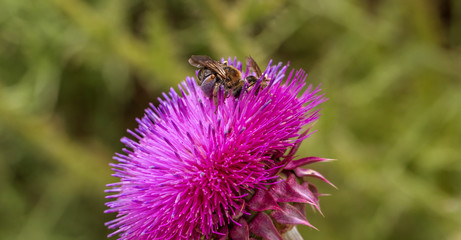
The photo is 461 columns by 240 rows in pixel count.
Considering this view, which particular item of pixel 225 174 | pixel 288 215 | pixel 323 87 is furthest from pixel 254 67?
pixel 323 87

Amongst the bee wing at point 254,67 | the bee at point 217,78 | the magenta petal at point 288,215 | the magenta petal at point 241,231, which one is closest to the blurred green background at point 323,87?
the bee wing at point 254,67

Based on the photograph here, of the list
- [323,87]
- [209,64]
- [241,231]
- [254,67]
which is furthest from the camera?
[323,87]

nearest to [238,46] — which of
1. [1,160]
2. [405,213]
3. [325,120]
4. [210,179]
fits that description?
[325,120]

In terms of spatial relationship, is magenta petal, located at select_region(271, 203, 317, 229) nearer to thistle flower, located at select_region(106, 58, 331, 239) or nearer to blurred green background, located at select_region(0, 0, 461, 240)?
thistle flower, located at select_region(106, 58, 331, 239)

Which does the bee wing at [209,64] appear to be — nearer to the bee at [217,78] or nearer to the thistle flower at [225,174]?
the bee at [217,78]

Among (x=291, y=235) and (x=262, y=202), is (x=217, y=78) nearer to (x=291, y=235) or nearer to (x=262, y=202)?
(x=262, y=202)

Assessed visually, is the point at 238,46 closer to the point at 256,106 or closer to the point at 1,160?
the point at 256,106
